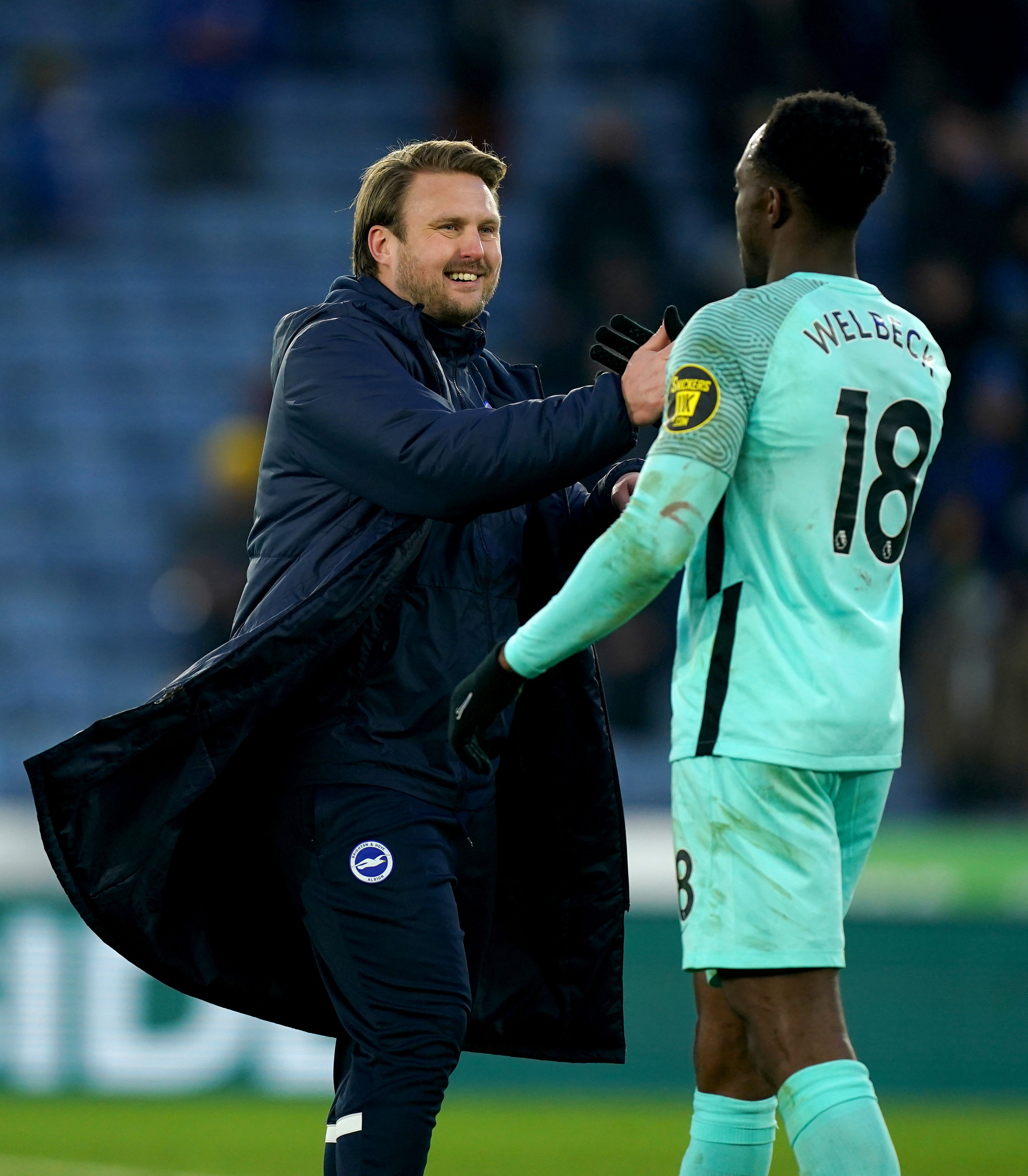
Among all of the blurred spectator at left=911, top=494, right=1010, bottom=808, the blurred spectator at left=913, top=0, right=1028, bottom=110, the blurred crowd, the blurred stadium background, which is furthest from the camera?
the blurred spectator at left=913, top=0, right=1028, bottom=110

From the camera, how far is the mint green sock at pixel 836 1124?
8.97ft

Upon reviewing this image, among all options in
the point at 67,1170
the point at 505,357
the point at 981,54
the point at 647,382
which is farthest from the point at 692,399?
the point at 981,54

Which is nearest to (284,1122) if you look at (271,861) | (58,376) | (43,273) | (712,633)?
(271,861)

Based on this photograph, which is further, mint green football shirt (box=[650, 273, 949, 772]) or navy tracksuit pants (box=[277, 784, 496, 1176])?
navy tracksuit pants (box=[277, 784, 496, 1176])

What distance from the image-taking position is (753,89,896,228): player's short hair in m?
2.96

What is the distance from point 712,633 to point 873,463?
0.35 metres

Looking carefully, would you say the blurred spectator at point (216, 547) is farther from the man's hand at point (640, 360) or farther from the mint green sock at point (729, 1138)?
the mint green sock at point (729, 1138)

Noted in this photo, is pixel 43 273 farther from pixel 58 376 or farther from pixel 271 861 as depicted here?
pixel 271 861

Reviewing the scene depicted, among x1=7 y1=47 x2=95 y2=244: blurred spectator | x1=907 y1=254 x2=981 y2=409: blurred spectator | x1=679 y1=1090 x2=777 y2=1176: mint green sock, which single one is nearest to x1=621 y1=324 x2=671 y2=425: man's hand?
x1=679 y1=1090 x2=777 y2=1176: mint green sock

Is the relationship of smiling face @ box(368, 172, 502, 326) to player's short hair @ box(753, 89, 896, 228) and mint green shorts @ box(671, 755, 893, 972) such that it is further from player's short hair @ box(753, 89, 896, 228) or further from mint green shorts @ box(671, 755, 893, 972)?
mint green shorts @ box(671, 755, 893, 972)

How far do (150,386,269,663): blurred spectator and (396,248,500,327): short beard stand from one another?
5025 millimetres

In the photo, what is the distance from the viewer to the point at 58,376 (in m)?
11.4

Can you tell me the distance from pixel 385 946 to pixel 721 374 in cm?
117

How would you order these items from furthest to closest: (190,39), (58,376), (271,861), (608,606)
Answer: (190,39)
(58,376)
(271,861)
(608,606)
